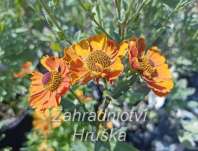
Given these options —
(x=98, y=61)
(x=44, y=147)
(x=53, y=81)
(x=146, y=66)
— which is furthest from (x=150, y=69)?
(x=44, y=147)

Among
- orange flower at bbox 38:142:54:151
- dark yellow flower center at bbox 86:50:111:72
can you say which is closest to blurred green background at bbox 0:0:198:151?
orange flower at bbox 38:142:54:151

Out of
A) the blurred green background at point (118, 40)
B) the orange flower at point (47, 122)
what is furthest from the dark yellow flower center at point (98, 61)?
the orange flower at point (47, 122)

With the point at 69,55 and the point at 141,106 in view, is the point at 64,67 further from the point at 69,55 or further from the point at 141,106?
the point at 141,106

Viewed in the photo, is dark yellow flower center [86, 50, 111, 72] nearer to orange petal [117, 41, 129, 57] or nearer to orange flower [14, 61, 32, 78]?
orange petal [117, 41, 129, 57]

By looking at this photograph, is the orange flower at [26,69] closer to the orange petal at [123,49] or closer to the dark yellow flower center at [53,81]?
the dark yellow flower center at [53,81]

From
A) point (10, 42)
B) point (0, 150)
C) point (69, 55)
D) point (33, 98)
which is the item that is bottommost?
point (0, 150)

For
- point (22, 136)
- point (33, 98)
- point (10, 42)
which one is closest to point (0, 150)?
point (22, 136)

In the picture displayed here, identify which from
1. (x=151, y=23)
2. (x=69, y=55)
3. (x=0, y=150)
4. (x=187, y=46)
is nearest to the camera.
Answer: (x=69, y=55)
